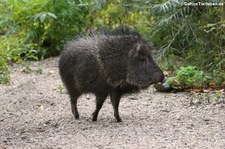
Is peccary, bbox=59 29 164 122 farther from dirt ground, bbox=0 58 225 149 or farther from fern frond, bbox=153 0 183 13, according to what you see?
fern frond, bbox=153 0 183 13

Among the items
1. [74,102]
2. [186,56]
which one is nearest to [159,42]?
[186,56]

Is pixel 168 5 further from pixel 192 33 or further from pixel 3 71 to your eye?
pixel 3 71

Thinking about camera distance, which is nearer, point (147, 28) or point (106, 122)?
point (106, 122)

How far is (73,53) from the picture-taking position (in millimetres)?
6887

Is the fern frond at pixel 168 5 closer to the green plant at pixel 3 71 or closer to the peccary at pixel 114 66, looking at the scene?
the peccary at pixel 114 66

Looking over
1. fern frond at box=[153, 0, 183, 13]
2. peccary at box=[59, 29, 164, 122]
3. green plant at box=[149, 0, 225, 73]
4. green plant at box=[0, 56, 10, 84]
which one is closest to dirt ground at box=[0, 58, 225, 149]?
peccary at box=[59, 29, 164, 122]

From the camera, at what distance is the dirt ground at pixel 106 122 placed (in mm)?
5773

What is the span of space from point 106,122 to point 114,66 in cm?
75

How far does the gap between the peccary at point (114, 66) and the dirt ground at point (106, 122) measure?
446 mm

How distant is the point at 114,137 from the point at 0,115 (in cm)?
210

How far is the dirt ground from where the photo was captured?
5773 mm

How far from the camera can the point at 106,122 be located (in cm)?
684

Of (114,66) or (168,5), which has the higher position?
(168,5)

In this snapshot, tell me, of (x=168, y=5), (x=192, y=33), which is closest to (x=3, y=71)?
(x=168, y=5)
